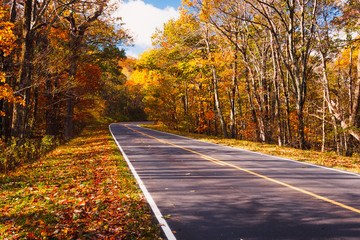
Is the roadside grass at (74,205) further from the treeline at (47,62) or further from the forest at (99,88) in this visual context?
the treeline at (47,62)

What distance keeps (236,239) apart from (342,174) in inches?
225

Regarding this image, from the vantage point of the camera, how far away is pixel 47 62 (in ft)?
42.6

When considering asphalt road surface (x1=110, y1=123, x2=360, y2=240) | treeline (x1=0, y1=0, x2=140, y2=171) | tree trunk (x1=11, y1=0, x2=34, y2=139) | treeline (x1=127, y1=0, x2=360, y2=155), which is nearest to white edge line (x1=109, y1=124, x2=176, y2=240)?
asphalt road surface (x1=110, y1=123, x2=360, y2=240)

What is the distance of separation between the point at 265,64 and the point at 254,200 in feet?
60.6

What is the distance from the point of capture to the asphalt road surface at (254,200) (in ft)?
13.4

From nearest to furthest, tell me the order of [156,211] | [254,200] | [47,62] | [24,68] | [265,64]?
1. [156,211]
2. [254,200]
3. [24,68]
4. [47,62]
5. [265,64]

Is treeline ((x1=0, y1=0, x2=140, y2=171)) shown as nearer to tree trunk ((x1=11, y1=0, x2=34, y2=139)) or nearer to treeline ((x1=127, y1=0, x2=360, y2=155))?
tree trunk ((x1=11, y1=0, x2=34, y2=139))

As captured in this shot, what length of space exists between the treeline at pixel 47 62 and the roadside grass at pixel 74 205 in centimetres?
369

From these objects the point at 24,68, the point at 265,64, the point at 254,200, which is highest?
the point at 265,64

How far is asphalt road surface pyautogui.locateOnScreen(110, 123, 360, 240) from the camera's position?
4.07 meters

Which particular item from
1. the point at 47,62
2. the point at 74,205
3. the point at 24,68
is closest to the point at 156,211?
the point at 74,205

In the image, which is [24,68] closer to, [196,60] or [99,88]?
[99,88]

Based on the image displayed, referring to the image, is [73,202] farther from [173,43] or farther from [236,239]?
[173,43]

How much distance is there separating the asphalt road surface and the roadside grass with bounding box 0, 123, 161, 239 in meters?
0.58
